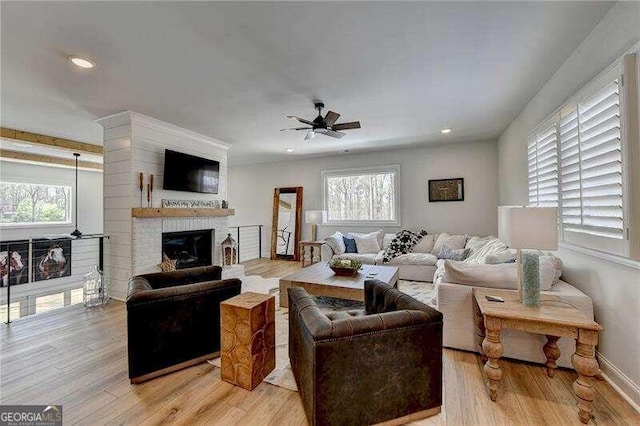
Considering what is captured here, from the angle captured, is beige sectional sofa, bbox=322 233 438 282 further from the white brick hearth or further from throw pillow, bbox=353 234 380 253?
the white brick hearth

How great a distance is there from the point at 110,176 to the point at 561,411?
5425 millimetres

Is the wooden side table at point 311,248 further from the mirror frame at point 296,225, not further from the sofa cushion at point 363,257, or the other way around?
the sofa cushion at point 363,257

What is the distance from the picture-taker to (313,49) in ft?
7.56

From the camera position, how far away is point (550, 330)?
1750mm

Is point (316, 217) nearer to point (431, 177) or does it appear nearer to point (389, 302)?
point (431, 177)

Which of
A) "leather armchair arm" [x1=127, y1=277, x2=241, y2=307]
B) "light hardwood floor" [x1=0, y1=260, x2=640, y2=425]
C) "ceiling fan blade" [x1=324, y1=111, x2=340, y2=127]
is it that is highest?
"ceiling fan blade" [x1=324, y1=111, x2=340, y2=127]

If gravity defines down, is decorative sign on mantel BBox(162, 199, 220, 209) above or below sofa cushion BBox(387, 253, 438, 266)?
above

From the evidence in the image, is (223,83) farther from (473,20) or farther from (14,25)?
(473,20)

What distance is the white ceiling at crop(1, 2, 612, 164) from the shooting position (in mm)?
1891

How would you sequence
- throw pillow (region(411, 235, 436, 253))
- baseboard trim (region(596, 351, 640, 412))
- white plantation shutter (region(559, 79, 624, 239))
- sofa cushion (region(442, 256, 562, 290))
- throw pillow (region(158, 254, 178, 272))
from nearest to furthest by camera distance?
baseboard trim (region(596, 351, 640, 412))
white plantation shutter (region(559, 79, 624, 239))
sofa cushion (region(442, 256, 562, 290))
throw pillow (region(158, 254, 178, 272))
throw pillow (region(411, 235, 436, 253))

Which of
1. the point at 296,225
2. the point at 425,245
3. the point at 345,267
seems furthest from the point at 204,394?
the point at 296,225

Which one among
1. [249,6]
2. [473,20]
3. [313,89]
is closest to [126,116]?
[313,89]

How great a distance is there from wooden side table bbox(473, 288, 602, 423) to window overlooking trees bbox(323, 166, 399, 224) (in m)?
4.14

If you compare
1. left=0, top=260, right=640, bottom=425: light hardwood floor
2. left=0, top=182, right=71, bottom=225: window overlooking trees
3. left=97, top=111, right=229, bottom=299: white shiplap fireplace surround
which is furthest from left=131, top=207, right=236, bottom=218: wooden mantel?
left=0, top=182, right=71, bottom=225: window overlooking trees
